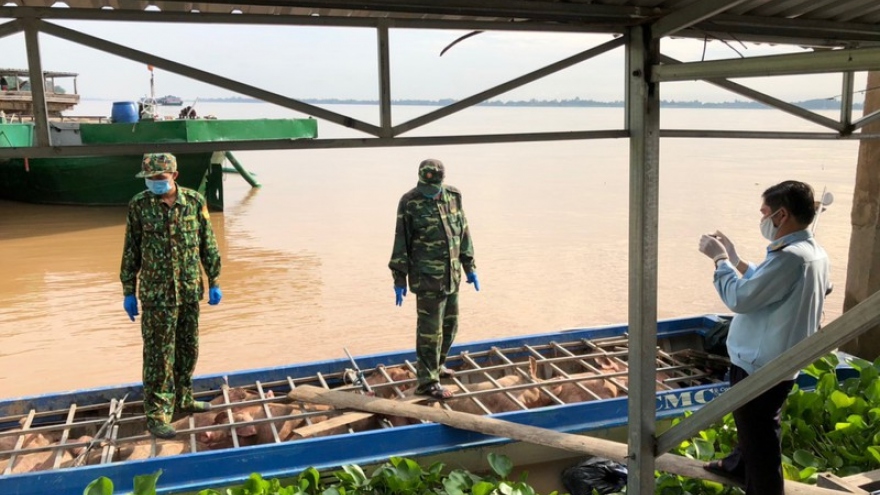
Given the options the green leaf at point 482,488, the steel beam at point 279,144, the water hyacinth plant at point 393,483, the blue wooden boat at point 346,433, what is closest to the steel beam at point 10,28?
the steel beam at point 279,144

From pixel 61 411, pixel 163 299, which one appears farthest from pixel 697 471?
pixel 61 411

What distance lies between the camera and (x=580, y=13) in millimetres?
2855

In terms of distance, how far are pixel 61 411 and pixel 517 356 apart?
11.4 ft

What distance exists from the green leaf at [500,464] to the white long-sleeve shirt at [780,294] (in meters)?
1.67

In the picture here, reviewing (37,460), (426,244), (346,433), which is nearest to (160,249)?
(37,460)

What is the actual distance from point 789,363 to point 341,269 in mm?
10882

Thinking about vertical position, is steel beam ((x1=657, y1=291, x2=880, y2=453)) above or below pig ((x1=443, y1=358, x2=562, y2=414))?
above

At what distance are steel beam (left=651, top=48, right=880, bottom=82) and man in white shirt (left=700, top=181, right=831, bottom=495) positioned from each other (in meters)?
0.77

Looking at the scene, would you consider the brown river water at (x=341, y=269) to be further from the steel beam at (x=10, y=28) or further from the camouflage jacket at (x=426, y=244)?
the steel beam at (x=10, y=28)

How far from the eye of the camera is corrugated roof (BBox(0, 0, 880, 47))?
2662 mm

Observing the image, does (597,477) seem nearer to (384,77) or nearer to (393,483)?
(393,483)

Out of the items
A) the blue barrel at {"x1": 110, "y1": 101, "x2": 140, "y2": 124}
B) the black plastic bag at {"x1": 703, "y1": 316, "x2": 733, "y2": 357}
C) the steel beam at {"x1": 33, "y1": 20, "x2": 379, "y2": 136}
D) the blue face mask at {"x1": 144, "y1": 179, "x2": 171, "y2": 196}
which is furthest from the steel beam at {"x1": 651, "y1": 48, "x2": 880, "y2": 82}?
the blue barrel at {"x1": 110, "y1": 101, "x2": 140, "y2": 124}

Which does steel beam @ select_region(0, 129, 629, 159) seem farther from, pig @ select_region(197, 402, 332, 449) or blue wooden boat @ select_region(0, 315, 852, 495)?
pig @ select_region(197, 402, 332, 449)

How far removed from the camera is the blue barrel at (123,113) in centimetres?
1439
